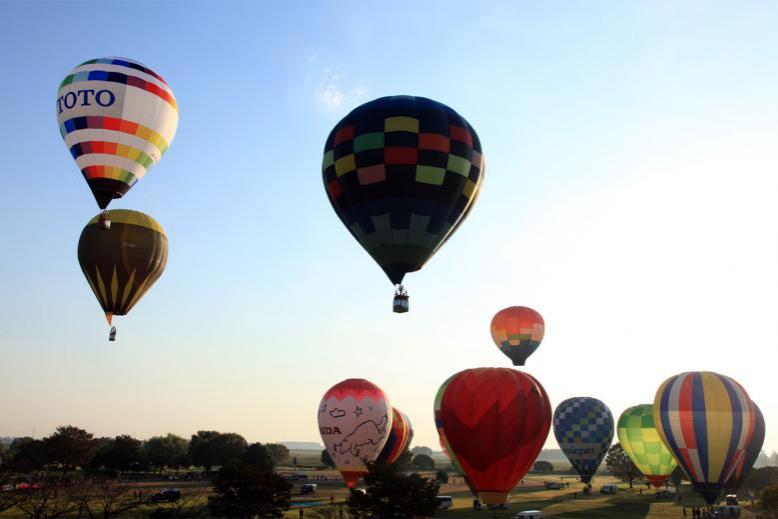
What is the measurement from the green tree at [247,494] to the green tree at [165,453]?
168 feet

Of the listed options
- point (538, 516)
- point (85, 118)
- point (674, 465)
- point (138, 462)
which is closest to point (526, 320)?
point (674, 465)

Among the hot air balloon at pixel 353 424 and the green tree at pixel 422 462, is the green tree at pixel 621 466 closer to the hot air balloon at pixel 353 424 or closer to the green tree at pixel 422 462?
the hot air balloon at pixel 353 424

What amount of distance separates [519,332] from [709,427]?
19.8 meters

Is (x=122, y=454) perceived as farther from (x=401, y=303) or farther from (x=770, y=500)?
(x=770, y=500)

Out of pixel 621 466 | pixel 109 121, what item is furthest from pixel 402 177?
pixel 621 466

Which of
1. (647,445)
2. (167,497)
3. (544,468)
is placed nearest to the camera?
(167,497)

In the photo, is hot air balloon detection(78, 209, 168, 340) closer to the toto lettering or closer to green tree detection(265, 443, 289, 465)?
the toto lettering

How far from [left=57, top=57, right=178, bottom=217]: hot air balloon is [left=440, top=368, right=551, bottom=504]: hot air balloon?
827 inches

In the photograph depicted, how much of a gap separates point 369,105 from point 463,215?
286 inches

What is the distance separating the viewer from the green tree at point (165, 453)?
8169 centimetres

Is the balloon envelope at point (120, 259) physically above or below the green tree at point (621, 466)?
above

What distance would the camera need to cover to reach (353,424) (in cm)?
4494

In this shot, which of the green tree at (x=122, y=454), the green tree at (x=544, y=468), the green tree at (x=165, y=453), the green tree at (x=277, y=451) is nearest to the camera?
the green tree at (x=122, y=454)

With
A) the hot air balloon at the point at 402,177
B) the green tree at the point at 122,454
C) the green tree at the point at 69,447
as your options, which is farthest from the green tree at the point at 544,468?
the hot air balloon at the point at 402,177
